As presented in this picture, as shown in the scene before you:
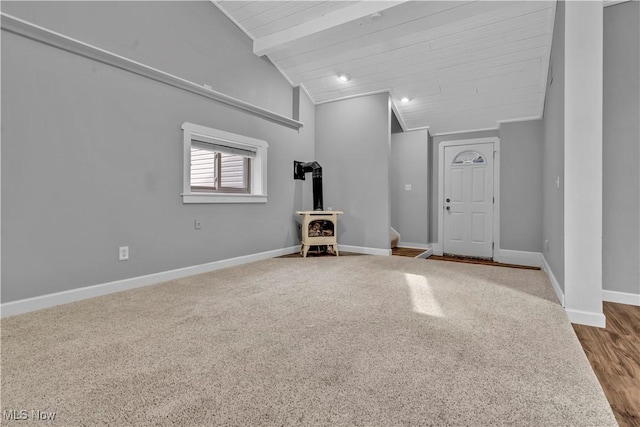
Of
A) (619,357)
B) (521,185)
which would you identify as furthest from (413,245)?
(619,357)

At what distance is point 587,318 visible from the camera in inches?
82.0

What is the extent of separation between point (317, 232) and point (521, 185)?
346 cm

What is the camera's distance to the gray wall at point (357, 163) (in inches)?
185

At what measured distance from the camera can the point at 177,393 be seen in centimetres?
122

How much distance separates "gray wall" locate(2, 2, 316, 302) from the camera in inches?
85.2

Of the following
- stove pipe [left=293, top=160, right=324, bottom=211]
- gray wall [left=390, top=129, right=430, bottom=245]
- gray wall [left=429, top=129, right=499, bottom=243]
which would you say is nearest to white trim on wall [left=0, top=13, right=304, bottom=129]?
stove pipe [left=293, top=160, right=324, bottom=211]

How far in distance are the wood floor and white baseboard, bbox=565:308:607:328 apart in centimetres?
5

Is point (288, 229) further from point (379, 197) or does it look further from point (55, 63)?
point (55, 63)

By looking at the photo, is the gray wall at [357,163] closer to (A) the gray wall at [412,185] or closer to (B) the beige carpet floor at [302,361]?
(A) the gray wall at [412,185]

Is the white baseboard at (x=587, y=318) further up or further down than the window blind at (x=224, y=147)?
further down

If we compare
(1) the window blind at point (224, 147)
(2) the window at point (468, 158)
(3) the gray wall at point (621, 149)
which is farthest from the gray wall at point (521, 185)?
(1) the window blind at point (224, 147)

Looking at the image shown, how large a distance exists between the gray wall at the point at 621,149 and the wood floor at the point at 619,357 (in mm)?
427

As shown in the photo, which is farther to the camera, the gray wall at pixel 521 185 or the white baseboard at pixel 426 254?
the white baseboard at pixel 426 254

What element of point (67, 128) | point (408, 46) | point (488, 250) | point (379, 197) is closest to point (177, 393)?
point (67, 128)
